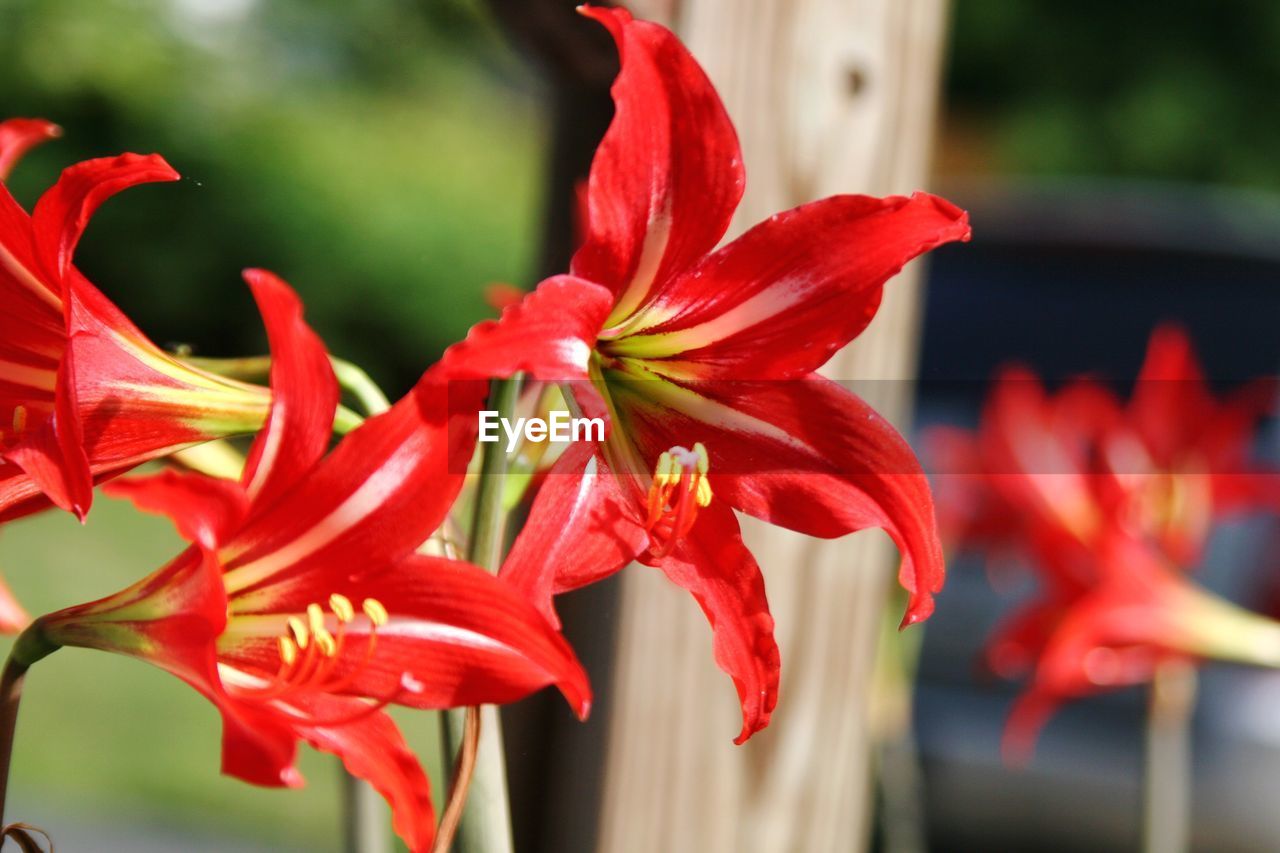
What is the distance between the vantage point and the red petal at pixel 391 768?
30 cm

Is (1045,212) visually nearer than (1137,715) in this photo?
No

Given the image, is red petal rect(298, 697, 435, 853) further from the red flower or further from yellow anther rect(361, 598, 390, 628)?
the red flower

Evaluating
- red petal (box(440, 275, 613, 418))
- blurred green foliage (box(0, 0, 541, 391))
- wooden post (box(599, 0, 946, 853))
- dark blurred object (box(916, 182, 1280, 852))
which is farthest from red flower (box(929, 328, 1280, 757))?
blurred green foliage (box(0, 0, 541, 391))

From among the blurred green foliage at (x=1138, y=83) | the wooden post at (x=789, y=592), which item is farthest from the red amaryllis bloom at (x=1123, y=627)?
the blurred green foliage at (x=1138, y=83)

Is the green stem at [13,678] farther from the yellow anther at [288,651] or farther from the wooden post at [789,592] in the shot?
the wooden post at [789,592]

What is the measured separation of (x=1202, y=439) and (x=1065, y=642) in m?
0.14

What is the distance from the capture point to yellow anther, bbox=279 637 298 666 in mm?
299

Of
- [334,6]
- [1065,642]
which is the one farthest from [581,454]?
[334,6]

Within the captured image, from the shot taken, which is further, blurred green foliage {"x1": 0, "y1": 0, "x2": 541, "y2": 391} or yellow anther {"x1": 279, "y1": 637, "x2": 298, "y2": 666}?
blurred green foliage {"x1": 0, "y1": 0, "x2": 541, "y2": 391}

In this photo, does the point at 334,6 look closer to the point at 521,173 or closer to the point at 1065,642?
the point at 521,173

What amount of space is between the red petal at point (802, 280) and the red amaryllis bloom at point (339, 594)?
0.07 metres

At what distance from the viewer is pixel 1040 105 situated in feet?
18.3

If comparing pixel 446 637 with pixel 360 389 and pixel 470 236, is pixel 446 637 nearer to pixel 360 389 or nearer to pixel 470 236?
pixel 360 389

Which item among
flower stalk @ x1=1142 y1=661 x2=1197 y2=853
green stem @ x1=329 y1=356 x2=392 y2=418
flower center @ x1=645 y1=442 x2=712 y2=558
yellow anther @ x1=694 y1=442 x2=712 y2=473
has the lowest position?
flower stalk @ x1=1142 y1=661 x2=1197 y2=853
